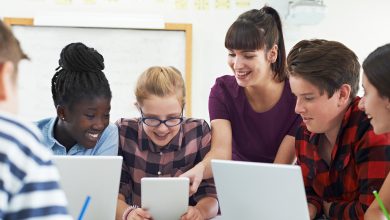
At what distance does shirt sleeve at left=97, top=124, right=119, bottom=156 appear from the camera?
4.66 ft

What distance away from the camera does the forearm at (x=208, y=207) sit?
1318 millimetres

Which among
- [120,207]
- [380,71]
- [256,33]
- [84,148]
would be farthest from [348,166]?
[84,148]

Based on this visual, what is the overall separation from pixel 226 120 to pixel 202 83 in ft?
3.58

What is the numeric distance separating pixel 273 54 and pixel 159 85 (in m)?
0.43

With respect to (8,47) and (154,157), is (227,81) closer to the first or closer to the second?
(154,157)

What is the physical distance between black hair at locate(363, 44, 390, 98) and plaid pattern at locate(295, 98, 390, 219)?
167 millimetres

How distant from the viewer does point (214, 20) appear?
8.92 ft

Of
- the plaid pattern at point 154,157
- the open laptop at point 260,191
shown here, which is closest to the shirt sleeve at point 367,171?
the open laptop at point 260,191

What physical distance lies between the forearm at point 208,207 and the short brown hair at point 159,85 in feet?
0.97

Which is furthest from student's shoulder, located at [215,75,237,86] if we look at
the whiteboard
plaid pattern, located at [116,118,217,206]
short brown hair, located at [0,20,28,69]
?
short brown hair, located at [0,20,28,69]

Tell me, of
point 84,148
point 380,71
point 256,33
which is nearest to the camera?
point 380,71

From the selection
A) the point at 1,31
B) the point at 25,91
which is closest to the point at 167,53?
the point at 25,91

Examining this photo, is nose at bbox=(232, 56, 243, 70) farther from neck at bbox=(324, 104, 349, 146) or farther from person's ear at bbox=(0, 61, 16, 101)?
person's ear at bbox=(0, 61, 16, 101)

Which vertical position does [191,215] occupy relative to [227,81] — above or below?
below
